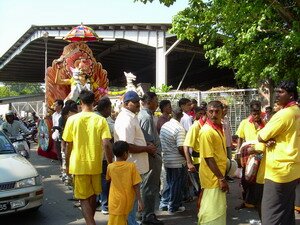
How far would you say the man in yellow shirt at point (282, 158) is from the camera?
4.01m

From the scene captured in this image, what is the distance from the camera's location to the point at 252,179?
5.02 m

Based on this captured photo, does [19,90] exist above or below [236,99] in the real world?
above

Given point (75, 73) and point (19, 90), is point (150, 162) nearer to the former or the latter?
point (75, 73)

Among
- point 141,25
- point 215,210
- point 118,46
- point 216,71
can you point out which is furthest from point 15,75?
point 215,210

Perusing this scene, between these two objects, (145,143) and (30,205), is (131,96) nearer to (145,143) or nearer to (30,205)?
(145,143)

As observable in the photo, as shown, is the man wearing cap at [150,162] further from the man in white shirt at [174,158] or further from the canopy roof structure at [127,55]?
the canopy roof structure at [127,55]

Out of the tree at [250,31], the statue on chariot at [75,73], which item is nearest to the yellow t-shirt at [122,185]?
the tree at [250,31]

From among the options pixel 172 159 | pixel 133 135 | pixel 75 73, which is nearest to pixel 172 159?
pixel 172 159

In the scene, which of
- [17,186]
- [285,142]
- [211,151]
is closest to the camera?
[285,142]

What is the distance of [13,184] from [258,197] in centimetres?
331

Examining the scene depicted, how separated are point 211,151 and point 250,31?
4730mm

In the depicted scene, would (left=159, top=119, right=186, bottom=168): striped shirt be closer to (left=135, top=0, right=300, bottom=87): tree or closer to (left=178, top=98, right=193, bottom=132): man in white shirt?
(left=178, top=98, right=193, bottom=132): man in white shirt

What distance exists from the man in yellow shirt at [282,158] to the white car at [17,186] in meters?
3.30

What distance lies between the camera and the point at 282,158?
13.2 ft
